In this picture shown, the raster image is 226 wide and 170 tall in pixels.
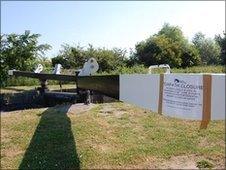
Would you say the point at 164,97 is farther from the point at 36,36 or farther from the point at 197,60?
the point at 197,60

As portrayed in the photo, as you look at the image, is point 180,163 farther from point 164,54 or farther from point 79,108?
point 164,54

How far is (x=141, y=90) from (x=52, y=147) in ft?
12.2

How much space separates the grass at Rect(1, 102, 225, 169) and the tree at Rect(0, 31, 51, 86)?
7464 mm

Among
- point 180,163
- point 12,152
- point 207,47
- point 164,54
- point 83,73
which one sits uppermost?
point 207,47

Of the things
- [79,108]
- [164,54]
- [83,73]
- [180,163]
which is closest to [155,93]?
[180,163]

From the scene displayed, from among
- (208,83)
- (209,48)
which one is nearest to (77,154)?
(208,83)

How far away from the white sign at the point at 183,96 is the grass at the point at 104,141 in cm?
291

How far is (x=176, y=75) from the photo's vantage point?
1713mm

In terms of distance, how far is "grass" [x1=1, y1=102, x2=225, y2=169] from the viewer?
15.8 feet

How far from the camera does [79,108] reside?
835cm

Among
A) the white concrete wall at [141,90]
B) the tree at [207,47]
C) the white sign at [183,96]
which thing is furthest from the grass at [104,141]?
the tree at [207,47]

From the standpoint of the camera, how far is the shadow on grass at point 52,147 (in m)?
4.84

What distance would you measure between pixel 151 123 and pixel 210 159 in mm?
2209

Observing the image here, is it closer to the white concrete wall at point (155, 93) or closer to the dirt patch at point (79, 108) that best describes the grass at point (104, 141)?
the dirt patch at point (79, 108)
